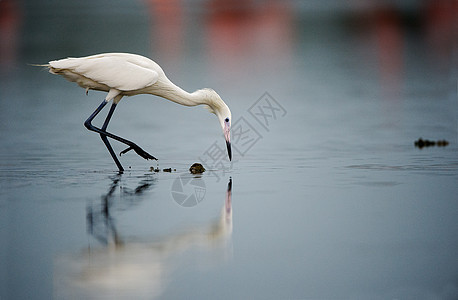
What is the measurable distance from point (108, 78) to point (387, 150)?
4104 mm

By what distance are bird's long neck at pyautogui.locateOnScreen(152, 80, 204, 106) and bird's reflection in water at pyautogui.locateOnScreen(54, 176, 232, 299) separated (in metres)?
4.06

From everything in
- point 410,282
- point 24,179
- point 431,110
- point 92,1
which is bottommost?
point 410,282

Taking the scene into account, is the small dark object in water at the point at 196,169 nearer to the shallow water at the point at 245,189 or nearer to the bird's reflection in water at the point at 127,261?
the shallow water at the point at 245,189

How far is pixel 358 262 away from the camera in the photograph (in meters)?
5.04

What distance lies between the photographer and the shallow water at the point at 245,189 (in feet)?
15.9

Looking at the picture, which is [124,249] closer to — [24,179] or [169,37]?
[24,179]

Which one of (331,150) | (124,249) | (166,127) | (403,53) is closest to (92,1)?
(403,53)

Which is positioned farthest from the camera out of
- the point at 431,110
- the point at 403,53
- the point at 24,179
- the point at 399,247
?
the point at 403,53

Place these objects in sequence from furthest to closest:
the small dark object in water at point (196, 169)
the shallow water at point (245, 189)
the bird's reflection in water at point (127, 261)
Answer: the small dark object in water at point (196, 169) < the shallow water at point (245, 189) < the bird's reflection in water at point (127, 261)

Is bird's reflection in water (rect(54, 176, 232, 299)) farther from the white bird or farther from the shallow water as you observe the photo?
the white bird

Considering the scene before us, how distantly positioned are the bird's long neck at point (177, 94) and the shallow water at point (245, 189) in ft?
2.67

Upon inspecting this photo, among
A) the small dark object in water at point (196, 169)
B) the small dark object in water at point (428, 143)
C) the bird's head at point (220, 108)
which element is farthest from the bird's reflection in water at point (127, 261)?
the small dark object in water at point (428, 143)

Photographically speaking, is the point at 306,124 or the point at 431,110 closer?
the point at 306,124

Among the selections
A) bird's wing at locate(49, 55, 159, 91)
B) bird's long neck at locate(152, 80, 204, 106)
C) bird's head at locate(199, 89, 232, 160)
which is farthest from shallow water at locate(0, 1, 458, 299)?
bird's wing at locate(49, 55, 159, 91)
